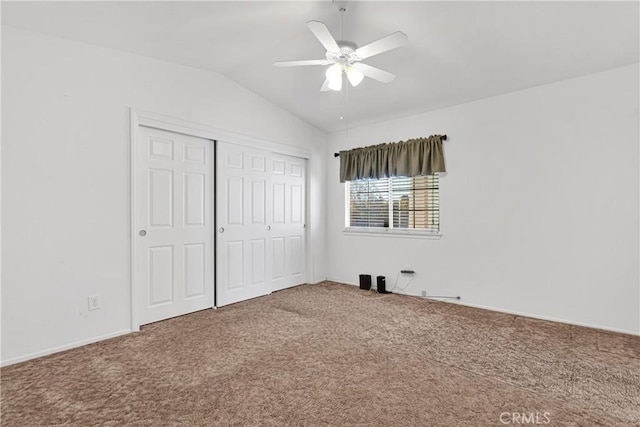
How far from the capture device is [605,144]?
3.18 m

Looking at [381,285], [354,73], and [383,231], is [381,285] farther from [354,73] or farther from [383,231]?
[354,73]

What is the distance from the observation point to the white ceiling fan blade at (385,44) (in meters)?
2.19

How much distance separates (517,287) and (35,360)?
469 cm

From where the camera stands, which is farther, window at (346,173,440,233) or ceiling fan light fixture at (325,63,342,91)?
window at (346,173,440,233)

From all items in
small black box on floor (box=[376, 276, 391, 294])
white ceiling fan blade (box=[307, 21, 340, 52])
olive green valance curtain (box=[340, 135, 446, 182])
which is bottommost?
small black box on floor (box=[376, 276, 391, 294])

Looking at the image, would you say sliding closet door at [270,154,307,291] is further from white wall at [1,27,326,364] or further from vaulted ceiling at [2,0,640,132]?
white wall at [1,27,326,364]

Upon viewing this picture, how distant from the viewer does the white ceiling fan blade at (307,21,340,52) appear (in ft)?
6.93

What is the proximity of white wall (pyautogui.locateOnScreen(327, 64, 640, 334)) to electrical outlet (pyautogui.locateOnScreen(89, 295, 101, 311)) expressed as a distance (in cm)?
364

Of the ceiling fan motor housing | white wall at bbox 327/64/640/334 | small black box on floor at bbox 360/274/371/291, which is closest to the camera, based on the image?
the ceiling fan motor housing

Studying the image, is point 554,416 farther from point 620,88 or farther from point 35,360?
point 35,360

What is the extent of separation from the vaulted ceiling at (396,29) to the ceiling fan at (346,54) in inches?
17.0

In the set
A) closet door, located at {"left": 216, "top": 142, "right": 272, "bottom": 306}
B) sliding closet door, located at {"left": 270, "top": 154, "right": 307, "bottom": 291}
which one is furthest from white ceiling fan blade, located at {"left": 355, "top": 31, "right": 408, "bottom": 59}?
sliding closet door, located at {"left": 270, "top": 154, "right": 307, "bottom": 291}

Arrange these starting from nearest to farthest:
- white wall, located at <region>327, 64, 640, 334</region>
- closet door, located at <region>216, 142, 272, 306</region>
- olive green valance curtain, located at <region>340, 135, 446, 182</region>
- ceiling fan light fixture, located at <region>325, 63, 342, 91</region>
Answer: ceiling fan light fixture, located at <region>325, 63, 342, 91</region> → white wall, located at <region>327, 64, 640, 334</region> → closet door, located at <region>216, 142, 272, 306</region> → olive green valance curtain, located at <region>340, 135, 446, 182</region>

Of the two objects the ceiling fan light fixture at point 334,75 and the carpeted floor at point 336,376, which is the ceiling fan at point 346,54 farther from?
the carpeted floor at point 336,376
